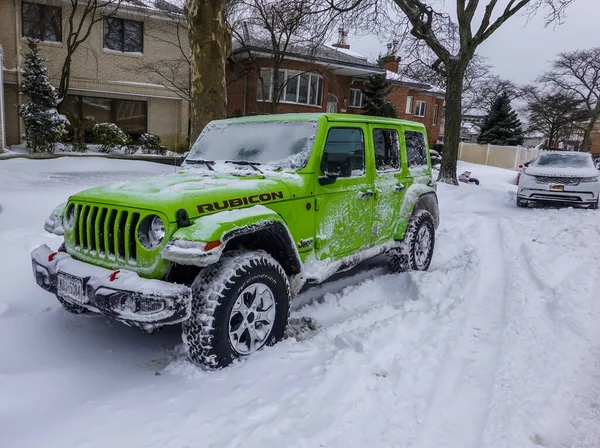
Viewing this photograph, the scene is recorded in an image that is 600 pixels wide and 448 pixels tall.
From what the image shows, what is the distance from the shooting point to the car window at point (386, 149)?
4.90m

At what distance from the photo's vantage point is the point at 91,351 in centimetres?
341

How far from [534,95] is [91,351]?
163 feet

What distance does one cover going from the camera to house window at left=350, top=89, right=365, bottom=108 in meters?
28.1

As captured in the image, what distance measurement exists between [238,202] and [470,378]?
2122mm

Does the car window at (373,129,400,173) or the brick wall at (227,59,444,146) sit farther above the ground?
the brick wall at (227,59,444,146)

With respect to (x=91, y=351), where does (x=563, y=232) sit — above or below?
above

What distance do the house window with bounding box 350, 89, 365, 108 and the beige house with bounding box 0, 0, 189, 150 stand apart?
447 inches

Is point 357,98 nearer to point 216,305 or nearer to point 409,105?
point 409,105

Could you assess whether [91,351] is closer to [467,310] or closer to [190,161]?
[190,161]

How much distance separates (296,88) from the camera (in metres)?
23.3

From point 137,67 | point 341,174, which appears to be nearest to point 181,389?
point 341,174

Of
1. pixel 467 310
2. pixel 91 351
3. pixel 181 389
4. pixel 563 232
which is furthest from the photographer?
pixel 563 232

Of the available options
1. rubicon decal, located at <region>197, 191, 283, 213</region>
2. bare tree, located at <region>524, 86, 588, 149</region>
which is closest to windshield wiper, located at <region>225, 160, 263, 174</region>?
rubicon decal, located at <region>197, 191, 283, 213</region>

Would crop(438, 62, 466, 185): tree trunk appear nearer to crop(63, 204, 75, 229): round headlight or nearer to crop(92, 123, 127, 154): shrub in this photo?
crop(92, 123, 127, 154): shrub
